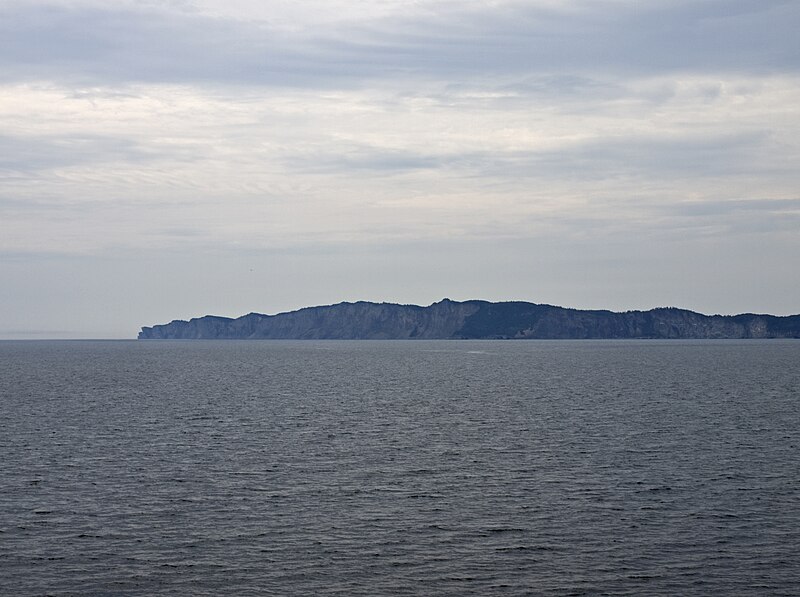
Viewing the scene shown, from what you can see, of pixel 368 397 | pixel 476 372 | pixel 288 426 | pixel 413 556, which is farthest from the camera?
pixel 476 372

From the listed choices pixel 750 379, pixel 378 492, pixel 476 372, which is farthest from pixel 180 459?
pixel 476 372

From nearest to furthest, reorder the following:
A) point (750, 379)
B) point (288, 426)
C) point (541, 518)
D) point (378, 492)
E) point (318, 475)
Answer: point (541, 518)
point (378, 492)
point (318, 475)
point (288, 426)
point (750, 379)

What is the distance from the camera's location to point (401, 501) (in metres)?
48.4

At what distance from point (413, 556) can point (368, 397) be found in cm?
7762

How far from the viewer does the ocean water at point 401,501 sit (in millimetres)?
35812

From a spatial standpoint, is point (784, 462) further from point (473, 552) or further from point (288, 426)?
point (288, 426)

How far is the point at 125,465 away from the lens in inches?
2325

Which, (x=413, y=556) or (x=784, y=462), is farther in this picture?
(x=784, y=462)

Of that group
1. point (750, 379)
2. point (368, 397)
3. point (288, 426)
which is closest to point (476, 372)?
point (750, 379)

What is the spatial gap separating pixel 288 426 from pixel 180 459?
20.1 metres

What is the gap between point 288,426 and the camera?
8138 cm

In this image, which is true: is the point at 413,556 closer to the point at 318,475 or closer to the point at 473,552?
the point at 473,552

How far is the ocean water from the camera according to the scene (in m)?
35.8

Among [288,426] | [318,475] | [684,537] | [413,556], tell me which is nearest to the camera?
[413,556]
